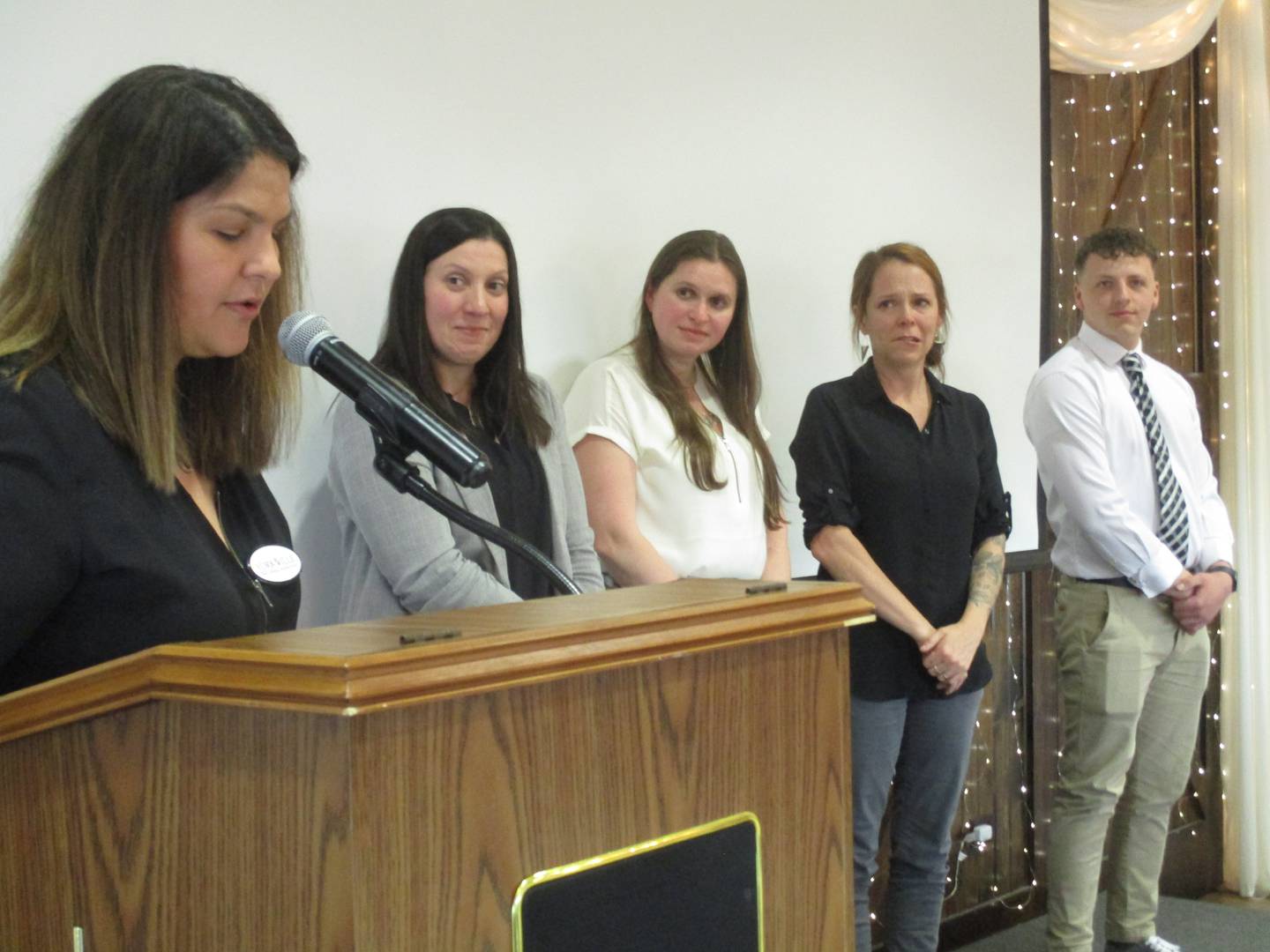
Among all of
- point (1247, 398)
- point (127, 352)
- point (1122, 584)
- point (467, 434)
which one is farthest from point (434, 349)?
point (1247, 398)

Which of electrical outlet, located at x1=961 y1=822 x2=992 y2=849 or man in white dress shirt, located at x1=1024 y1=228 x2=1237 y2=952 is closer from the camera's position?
man in white dress shirt, located at x1=1024 y1=228 x2=1237 y2=952

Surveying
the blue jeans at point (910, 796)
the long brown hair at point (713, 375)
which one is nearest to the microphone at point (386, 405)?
the long brown hair at point (713, 375)

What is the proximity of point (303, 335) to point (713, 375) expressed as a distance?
1719 mm

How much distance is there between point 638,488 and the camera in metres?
2.67

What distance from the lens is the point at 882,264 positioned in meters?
3.13

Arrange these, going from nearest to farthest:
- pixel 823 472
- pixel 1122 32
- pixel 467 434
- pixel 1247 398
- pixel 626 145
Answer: pixel 467 434 < pixel 626 145 < pixel 823 472 < pixel 1122 32 < pixel 1247 398

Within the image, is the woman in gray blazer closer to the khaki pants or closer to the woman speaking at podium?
the woman speaking at podium

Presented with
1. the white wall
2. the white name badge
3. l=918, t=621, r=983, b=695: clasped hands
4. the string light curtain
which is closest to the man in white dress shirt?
the white wall

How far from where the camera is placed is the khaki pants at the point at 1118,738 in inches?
131

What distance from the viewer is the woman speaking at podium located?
1135 millimetres

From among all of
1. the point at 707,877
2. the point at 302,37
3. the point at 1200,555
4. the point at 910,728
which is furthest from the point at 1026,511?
the point at 707,877

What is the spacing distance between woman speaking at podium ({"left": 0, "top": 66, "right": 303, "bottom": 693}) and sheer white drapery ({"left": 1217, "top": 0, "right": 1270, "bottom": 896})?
4010mm

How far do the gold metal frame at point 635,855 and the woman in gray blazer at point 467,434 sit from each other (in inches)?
37.2

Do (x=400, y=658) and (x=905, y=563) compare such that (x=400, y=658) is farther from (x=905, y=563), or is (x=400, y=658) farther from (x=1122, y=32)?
(x=1122, y=32)
